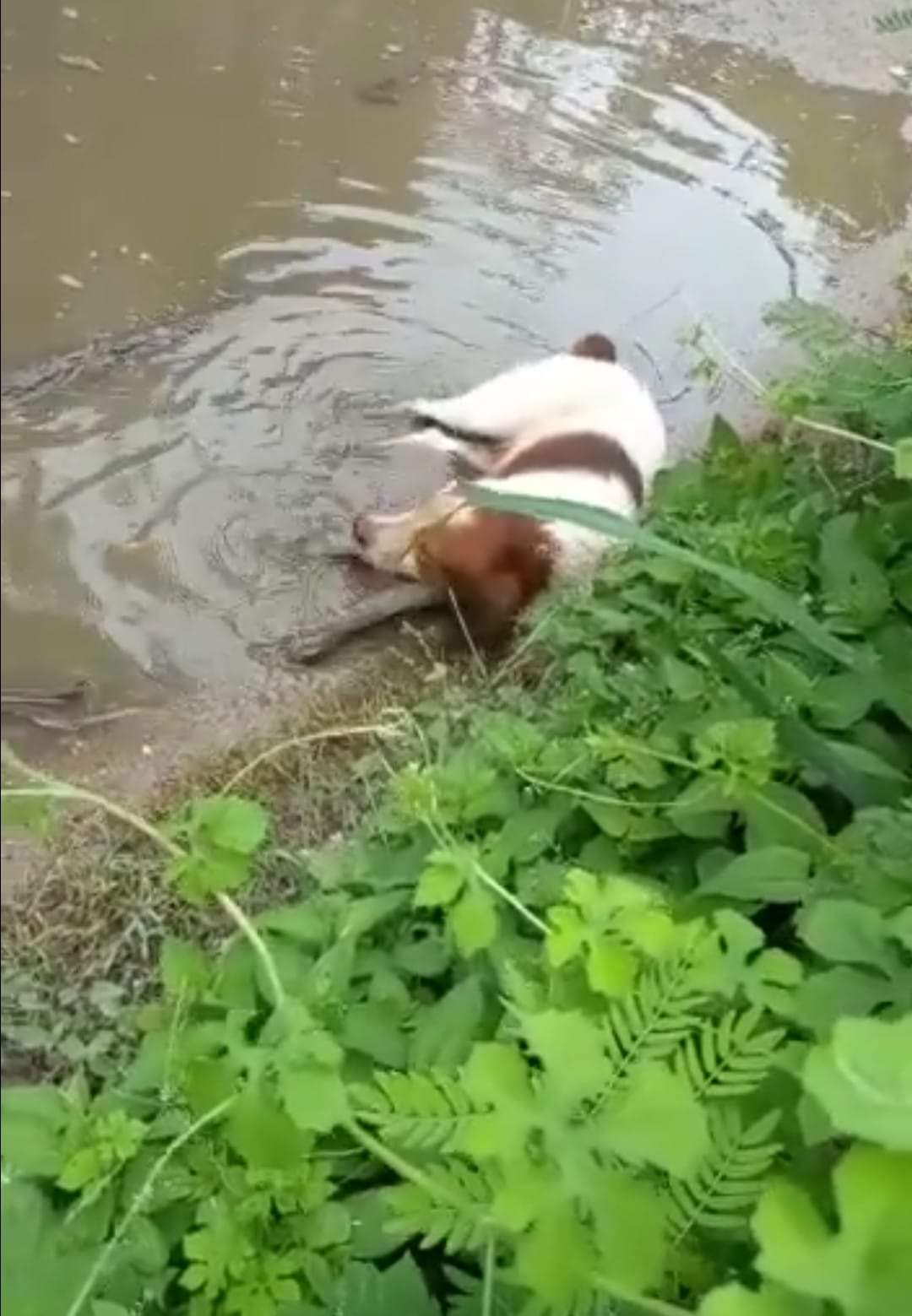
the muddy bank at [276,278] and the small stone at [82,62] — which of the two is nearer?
the muddy bank at [276,278]

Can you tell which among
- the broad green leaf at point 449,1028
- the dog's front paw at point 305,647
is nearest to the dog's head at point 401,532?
the dog's front paw at point 305,647

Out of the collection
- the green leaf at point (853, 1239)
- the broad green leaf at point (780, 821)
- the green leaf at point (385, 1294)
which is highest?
the green leaf at point (853, 1239)

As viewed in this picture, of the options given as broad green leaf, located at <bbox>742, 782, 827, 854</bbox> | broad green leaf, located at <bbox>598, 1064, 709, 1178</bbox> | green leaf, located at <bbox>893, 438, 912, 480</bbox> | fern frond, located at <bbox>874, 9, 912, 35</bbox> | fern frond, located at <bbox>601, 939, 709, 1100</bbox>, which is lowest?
broad green leaf, located at <bbox>742, 782, 827, 854</bbox>

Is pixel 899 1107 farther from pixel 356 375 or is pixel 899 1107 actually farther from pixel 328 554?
pixel 356 375

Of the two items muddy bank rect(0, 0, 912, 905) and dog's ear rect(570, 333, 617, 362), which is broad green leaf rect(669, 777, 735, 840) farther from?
dog's ear rect(570, 333, 617, 362)

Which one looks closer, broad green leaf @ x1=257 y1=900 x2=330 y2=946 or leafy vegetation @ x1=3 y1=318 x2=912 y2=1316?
leafy vegetation @ x1=3 y1=318 x2=912 y2=1316

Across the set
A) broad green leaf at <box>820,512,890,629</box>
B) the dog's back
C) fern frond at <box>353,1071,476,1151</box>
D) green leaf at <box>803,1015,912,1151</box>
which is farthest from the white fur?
green leaf at <box>803,1015,912,1151</box>

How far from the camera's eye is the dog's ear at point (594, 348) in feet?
7.15

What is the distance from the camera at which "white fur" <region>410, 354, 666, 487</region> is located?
1904 millimetres

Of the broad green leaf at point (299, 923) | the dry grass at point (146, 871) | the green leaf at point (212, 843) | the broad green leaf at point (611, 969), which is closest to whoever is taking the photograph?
the dry grass at point (146, 871)

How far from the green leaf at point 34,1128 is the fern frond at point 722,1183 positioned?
1.58 feet

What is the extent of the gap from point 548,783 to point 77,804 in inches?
31.8

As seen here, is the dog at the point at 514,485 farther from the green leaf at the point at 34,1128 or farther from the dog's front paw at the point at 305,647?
the green leaf at the point at 34,1128

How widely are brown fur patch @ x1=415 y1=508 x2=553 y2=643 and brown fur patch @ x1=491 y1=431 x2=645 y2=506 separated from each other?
0.15 metres
